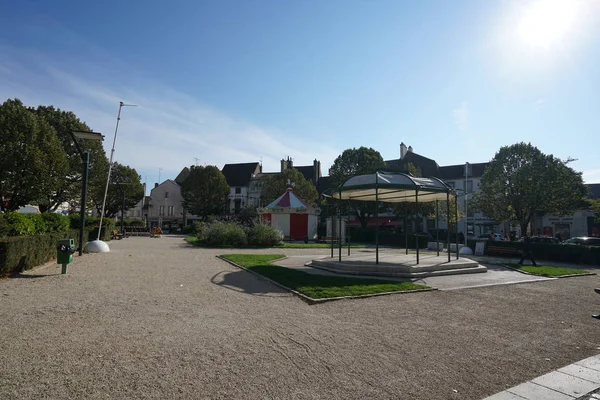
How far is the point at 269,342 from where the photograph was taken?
534cm

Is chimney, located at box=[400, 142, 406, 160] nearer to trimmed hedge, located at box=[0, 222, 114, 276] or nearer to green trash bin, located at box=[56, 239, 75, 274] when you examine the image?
trimmed hedge, located at box=[0, 222, 114, 276]

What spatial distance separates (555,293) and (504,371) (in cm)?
708

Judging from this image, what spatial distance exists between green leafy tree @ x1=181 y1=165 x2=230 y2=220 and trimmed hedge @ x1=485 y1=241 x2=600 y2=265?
45039 millimetres

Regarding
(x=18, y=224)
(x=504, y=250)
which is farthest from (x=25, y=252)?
(x=504, y=250)

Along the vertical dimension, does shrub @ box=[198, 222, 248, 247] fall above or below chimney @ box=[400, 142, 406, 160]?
below

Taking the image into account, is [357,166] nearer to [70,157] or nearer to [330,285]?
[70,157]

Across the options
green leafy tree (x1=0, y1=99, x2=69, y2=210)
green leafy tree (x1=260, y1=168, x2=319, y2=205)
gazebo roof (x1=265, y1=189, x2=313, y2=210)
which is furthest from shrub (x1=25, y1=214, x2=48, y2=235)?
green leafy tree (x1=260, y1=168, x2=319, y2=205)

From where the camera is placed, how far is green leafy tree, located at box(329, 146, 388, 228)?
4447cm

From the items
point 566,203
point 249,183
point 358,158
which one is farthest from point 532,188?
point 249,183

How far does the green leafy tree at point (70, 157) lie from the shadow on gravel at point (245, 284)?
27228 mm

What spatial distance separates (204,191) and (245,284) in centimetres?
5098

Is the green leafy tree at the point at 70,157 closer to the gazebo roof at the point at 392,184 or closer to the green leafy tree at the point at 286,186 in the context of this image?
the green leafy tree at the point at 286,186

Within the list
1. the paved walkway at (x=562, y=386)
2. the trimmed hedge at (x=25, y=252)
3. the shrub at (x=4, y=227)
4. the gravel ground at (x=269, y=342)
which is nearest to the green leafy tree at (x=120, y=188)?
the trimmed hedge at (x=25, y=252)

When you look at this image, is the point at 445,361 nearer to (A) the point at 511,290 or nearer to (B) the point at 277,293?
(B) the point at 277,293
